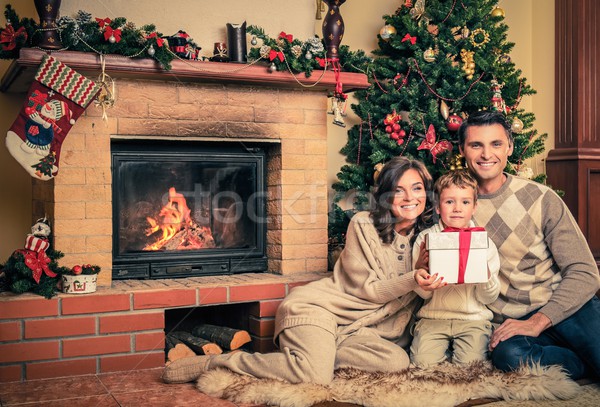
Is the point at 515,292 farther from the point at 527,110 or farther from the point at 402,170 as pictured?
the point at 527,110

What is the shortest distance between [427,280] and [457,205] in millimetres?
329

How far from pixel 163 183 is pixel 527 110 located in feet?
9.40

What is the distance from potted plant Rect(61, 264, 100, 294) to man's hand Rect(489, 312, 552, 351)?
1.70 metres

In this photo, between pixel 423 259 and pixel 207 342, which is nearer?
pixel 423 259

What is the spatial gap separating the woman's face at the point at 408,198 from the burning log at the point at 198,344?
1.10 metres

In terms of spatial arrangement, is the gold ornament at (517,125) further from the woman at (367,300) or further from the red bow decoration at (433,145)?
the woman at (367,300)

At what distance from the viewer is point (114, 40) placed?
294cm

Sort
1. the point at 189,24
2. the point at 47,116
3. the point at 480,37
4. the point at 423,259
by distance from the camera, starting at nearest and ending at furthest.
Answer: the point at 423,259 < the point at 47,116 < the point at 189,24 < the point at 480,37

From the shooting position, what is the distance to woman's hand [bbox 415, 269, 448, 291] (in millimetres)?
2510

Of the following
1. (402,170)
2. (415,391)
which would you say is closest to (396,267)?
(402,170)

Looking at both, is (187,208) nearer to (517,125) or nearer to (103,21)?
(103,21)

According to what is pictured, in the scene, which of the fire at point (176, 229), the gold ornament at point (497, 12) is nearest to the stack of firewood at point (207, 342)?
the fire at point (176, 229)

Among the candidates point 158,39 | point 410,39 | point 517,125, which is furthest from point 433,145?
point 158,39

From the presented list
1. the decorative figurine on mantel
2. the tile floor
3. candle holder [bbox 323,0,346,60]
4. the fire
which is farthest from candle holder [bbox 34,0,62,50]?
the tile floor
